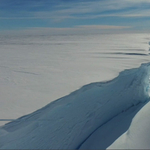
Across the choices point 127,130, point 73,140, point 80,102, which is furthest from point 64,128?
point 127,130

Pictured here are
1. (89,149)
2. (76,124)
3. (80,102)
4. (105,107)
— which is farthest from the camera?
(105,107)

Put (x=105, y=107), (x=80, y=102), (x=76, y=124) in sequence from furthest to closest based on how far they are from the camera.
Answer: (x=105, y=107)
(x=80, y=102)
(x=76, y=124)

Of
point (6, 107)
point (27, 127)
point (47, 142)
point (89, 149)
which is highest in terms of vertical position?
point (6, 107)

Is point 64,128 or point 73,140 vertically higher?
point 64,128

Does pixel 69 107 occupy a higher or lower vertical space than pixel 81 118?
higher

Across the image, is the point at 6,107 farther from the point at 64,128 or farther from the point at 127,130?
the point at 127,130

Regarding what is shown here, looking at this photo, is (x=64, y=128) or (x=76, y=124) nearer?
(x=64, y=128)
